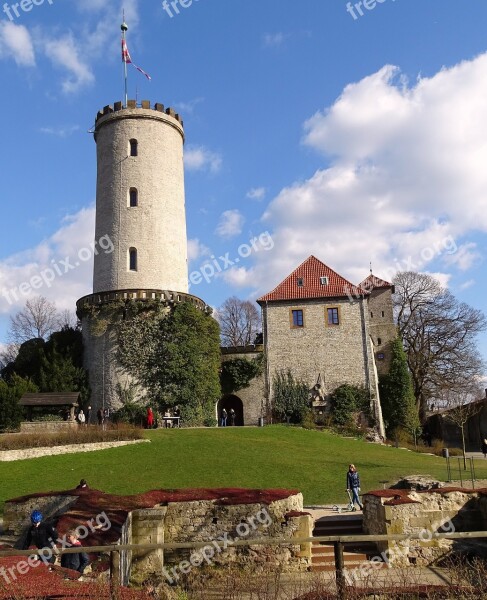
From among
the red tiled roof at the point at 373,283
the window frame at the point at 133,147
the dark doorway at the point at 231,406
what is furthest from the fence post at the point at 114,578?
the red tiled roof at the point at 373,283

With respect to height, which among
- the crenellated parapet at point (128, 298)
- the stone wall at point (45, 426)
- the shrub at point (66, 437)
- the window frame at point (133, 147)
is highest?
the window frame at point (133, 147)

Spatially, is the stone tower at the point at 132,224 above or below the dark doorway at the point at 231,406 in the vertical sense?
above

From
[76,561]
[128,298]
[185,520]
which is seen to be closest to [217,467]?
[185,520]

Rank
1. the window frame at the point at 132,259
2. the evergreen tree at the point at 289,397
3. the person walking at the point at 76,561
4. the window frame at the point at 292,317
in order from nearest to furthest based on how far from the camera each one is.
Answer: the person walking at the point at 76,561 → the window frame at the point at 132,259 → the evergreen tree at the point at 289,397 → the window frame at the point at 292,317

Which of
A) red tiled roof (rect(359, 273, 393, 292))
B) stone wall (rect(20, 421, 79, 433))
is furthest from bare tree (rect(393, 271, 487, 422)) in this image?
stone wall (rect(20, 421, 79, 433))

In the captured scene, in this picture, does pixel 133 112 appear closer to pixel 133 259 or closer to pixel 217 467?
pixel 133 259

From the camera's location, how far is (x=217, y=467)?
2148 cm

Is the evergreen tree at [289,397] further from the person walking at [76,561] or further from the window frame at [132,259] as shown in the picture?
the person walking at [76,561]

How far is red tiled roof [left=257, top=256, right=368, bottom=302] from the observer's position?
4150cm

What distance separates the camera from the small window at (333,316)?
41.2 meters

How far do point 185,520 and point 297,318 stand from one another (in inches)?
1152

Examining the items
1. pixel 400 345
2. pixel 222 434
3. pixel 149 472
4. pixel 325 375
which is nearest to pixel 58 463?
pixel 149 472

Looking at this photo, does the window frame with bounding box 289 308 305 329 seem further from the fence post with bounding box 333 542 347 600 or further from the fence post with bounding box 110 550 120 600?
the fence post with bounding box 110 550 120 600

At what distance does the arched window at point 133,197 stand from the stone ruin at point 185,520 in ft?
89.3
